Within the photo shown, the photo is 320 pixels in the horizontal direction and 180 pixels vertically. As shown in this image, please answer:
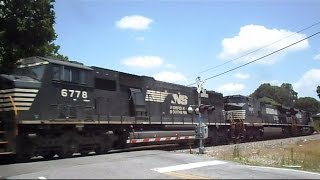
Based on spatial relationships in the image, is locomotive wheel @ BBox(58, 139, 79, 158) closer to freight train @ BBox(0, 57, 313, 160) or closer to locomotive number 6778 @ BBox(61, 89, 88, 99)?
freight train @ BBox(0, 57, 313, 160)

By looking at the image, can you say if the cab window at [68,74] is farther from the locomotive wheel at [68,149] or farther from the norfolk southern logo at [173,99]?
the norfolk southern logo at [173,99]

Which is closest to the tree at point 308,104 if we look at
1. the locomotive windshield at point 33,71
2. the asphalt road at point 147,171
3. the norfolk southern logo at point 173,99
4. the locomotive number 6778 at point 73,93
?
Result: the norfolk southern logo at point 173,99

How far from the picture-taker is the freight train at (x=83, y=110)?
14875 millimetres

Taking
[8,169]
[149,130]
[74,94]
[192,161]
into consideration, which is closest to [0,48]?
[74,94]

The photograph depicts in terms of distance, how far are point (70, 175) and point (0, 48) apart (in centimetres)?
1390

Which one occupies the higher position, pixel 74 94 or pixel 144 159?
pixel 74 94

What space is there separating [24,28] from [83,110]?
803cm

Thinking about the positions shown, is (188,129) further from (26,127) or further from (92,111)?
(26,127)

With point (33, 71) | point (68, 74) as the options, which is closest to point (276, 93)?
point (68, 74)

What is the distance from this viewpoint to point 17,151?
1466 cm

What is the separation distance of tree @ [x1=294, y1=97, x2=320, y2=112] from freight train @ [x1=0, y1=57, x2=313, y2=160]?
102 meters

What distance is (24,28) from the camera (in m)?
22.8

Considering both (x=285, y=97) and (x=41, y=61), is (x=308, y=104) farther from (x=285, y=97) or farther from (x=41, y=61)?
(x=41, y=61)

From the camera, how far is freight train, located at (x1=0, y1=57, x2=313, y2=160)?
14875 mm
